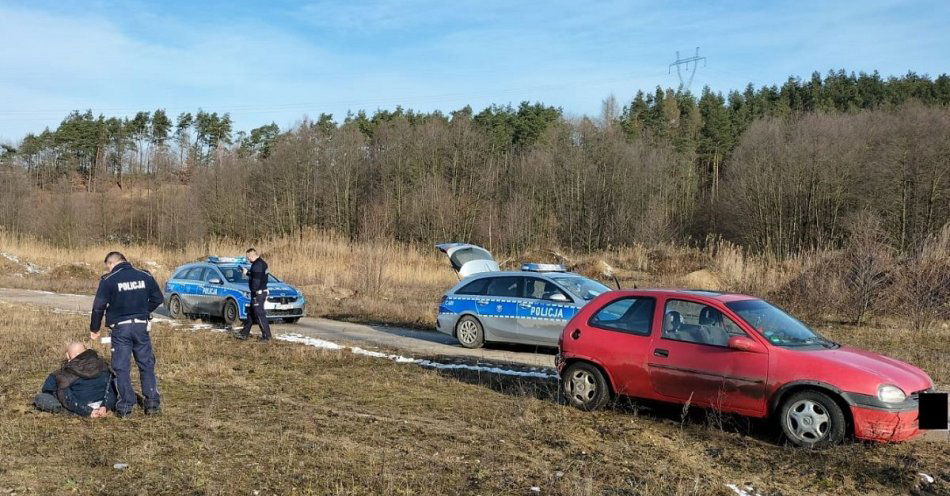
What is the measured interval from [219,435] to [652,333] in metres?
4.61

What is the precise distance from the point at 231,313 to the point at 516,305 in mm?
7604

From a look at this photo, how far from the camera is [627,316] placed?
28.9 feet

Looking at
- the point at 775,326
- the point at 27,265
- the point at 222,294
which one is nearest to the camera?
the point at 775,326

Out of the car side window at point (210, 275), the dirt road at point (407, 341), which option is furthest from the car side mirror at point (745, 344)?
the car side window at point (210, 275)

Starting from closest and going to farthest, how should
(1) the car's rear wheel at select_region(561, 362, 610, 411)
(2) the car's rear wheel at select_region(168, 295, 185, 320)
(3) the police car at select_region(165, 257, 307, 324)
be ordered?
(1) the car's rear wheel at select_region(561, 362, 610, 411) < (3) the police car at select_region(165, 257, 307, 324) < (2) the car's rear wheel at select_region(168, 295, 185, 320)

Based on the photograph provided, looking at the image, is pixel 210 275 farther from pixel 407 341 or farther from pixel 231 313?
pixel 407 341

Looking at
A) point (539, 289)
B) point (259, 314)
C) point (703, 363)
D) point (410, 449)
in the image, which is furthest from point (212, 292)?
point (703, 363)

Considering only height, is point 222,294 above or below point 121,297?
below

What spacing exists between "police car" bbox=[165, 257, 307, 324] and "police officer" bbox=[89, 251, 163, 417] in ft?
30.8

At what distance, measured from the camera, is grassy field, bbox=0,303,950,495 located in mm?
5984

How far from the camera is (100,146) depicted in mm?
83000

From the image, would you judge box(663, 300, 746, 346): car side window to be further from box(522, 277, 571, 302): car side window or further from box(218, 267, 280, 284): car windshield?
box(218, 267, 280, 284): car windshield

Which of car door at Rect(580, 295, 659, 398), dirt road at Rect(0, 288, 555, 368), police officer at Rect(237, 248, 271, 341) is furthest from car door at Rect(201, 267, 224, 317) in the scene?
car door at Rect(580, 295, 659, 398)

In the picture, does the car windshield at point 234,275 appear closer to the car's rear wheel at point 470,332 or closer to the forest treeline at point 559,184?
the car's rear wheel at point 470,332
